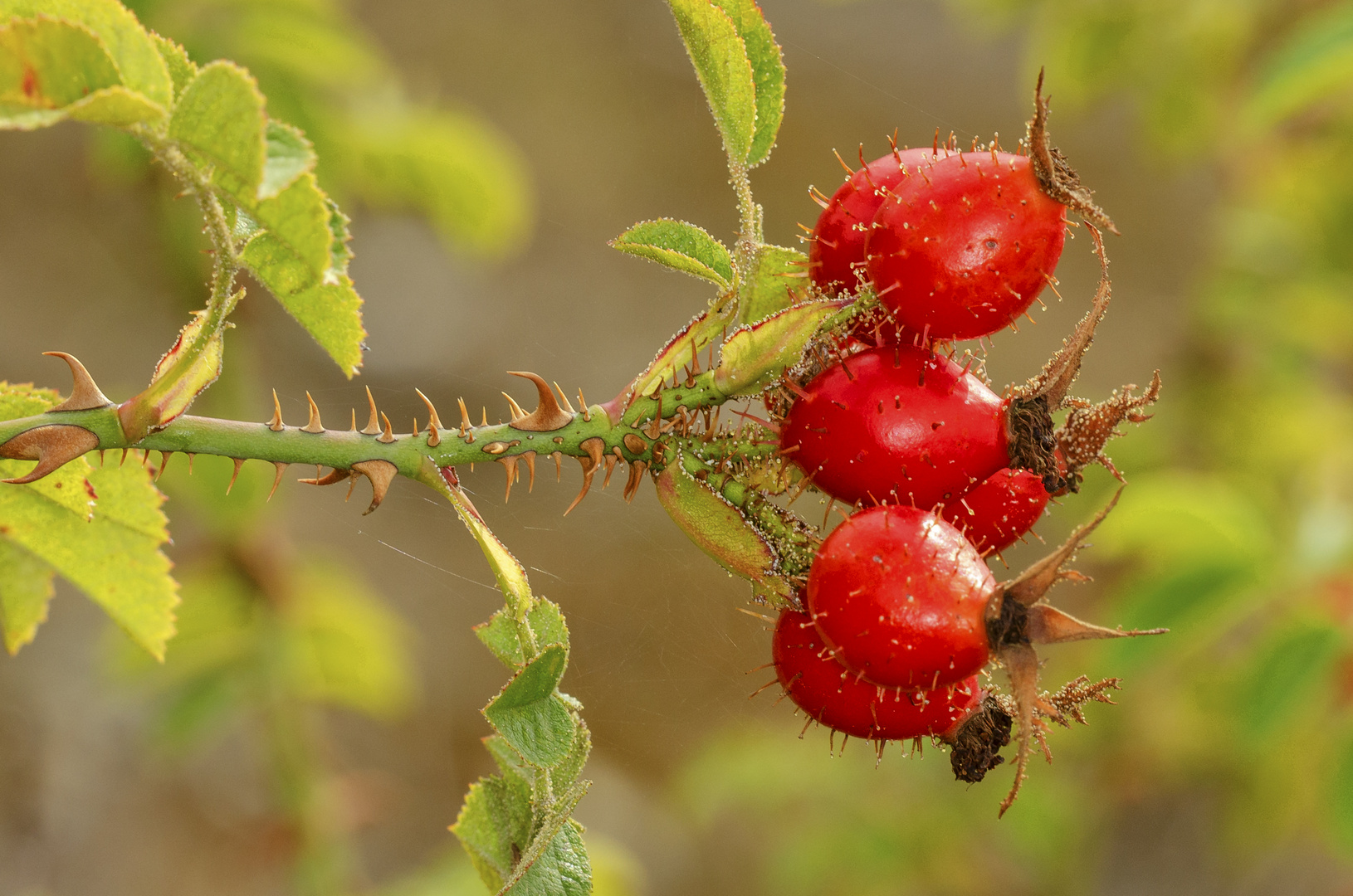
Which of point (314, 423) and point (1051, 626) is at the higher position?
point (1051, 626)

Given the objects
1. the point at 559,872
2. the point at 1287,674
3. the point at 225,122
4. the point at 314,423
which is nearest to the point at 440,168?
the point at 314,423

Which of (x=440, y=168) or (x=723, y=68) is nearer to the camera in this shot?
(x=723, y=68)

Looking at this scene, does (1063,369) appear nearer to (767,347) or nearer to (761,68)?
(767,347)

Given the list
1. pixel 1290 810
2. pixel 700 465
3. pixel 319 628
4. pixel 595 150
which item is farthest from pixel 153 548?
pixel 595 150

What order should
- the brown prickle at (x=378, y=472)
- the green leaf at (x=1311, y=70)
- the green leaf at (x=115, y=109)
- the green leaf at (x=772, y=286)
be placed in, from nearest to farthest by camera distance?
the green leaf at (x=115, y=109)
the brown prickle at (x=378, y=472)
the green leaf at (x=772, y=286)
the green leaf at (x=1311, y=70)

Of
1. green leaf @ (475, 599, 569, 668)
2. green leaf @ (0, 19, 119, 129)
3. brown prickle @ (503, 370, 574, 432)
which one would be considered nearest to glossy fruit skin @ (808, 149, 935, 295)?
brown prickle @ (503, 370, 574, 432)

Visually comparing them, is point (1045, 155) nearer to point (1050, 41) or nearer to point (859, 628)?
point (859, 628)

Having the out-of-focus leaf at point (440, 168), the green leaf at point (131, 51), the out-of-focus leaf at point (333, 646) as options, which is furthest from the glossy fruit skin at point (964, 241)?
the out-of-focus leaf at point (333, 646)

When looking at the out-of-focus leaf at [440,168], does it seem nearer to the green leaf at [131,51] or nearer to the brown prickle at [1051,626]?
the green leaf at [131,51]
